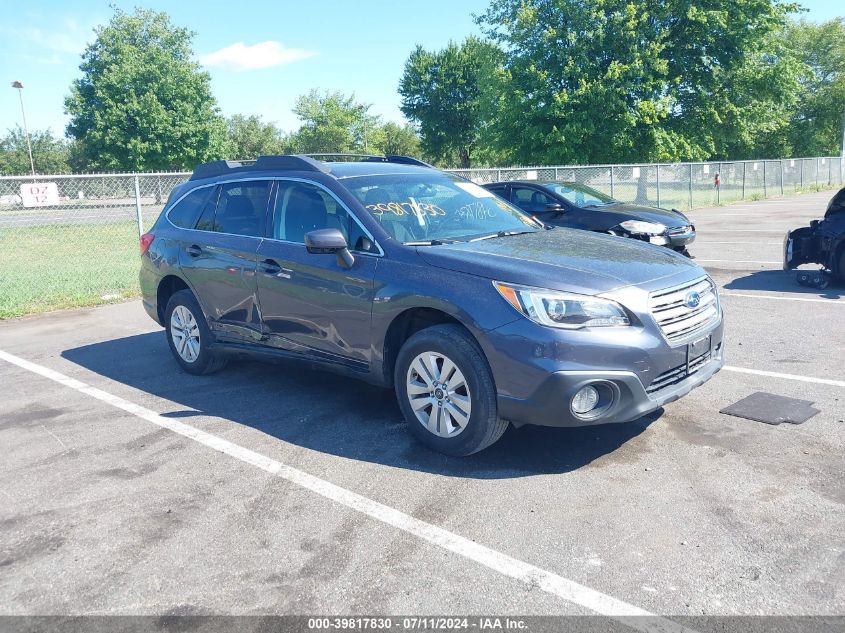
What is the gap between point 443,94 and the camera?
64.1 m

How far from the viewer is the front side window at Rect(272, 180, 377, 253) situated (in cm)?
488

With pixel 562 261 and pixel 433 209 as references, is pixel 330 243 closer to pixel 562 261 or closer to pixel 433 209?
pixel 433 209

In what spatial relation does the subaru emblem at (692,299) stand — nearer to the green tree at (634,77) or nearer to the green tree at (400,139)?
the green tree at (634,77)

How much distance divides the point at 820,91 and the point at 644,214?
59.9m

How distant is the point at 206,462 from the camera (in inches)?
175

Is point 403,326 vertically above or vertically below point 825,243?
above

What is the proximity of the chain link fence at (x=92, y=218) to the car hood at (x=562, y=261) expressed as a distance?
777cm

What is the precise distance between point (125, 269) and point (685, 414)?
10.6m

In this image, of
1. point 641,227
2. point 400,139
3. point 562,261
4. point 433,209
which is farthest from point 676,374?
point 400,139

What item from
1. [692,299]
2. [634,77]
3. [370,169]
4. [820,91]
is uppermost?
[820,91]

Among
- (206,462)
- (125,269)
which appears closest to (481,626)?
(206,462)

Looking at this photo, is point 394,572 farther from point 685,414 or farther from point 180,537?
point 685,414

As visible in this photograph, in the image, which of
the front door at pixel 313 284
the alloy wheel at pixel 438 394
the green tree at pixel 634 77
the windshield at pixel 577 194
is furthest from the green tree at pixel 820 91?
the alloy wheel at pixel 438 394

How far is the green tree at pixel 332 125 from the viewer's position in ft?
209
